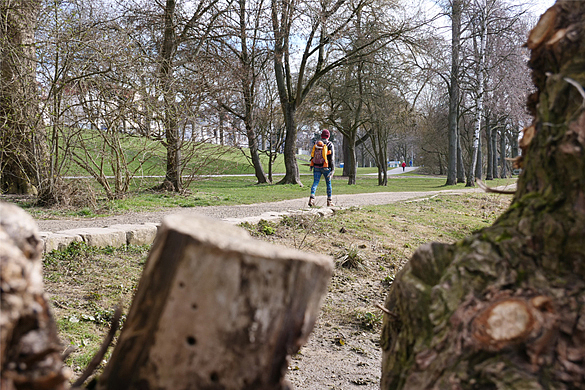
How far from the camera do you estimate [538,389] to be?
1147mm

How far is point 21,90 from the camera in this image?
8273 mm

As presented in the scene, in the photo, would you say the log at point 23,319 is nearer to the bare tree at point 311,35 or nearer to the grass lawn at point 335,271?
the grass lawn at point 335,271

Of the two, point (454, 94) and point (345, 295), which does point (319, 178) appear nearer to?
point (345, 295)

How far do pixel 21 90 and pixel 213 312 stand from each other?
8.93m

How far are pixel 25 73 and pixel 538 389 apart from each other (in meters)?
9.45

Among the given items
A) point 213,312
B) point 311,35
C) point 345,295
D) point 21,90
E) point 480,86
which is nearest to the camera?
point 213,312

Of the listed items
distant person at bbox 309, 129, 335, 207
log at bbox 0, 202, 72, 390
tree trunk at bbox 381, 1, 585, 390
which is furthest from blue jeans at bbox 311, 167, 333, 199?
log at bbox 0, 202, 72, 390

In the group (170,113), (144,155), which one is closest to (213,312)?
(144,155)

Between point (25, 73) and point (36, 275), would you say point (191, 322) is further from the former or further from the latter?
point (25, 73)

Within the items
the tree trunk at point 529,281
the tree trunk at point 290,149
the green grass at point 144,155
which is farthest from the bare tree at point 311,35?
the tree trunk at point 529,281

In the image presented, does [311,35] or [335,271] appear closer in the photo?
[335,271]

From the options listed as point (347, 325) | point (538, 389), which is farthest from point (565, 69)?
point (347, 325)

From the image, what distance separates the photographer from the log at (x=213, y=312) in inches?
41.5

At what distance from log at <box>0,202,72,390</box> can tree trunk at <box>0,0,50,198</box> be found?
328 inches
